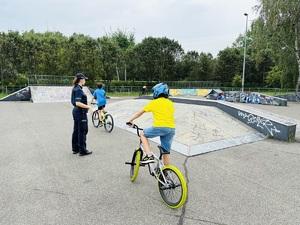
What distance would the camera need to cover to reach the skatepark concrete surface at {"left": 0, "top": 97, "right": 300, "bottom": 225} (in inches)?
114

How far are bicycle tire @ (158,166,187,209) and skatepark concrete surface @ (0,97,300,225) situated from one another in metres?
0.13

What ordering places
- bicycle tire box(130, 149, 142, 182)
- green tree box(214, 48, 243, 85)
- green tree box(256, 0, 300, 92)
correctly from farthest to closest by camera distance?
green tree box(214, 48, 243, 85), green tree box(256, 0, 300, 92), bicycle tire box(130, 149, 142, 182)

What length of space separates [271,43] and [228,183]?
1000 inches

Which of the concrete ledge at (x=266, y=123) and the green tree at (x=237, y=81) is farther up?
the green tree at (x=237, y=81)

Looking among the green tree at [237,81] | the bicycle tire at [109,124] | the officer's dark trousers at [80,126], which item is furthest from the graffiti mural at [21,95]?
the green tree at [237,81]

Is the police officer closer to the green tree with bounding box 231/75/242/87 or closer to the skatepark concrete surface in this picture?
the skatepark concrete surface

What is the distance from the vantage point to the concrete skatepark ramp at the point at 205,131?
19.7ft

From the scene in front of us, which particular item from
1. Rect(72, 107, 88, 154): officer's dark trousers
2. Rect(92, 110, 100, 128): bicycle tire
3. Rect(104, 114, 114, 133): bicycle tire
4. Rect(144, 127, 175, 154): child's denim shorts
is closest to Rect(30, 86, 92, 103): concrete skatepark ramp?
Rect(92, 110, 100, 128): bicycle tire

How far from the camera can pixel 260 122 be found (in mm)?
7520

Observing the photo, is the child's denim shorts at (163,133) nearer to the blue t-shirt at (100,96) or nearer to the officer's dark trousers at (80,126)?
the officer's dark trousers at (80,126)

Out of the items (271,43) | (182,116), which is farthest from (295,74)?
(182,116)

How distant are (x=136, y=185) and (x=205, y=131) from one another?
153 inches

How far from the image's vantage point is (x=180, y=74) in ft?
166

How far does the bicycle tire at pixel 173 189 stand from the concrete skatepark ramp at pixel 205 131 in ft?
7.68
